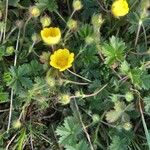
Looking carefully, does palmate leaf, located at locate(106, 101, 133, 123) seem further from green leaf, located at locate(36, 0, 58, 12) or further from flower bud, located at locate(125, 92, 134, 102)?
green leaf, located at locate(36, 0, 58, 12)

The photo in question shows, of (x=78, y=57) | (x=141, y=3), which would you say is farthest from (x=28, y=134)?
(x=141, y=3)

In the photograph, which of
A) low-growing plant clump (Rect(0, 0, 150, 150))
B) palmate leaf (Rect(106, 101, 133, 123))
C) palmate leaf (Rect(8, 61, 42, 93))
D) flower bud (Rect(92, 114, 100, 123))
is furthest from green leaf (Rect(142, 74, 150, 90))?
palmate leaf (Rect(8, 61, 42, 93))

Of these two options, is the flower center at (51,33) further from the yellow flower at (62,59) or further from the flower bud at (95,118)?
the flower bud at (95,118)

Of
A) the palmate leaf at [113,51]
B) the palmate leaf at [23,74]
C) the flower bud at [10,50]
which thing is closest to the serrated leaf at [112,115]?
the palmate leaf at [113,51]

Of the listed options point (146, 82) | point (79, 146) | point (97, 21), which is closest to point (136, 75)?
point (146, 82)

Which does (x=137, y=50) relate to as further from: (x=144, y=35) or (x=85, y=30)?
(x=85, y=30)

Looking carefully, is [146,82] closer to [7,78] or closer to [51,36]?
[51,36]
